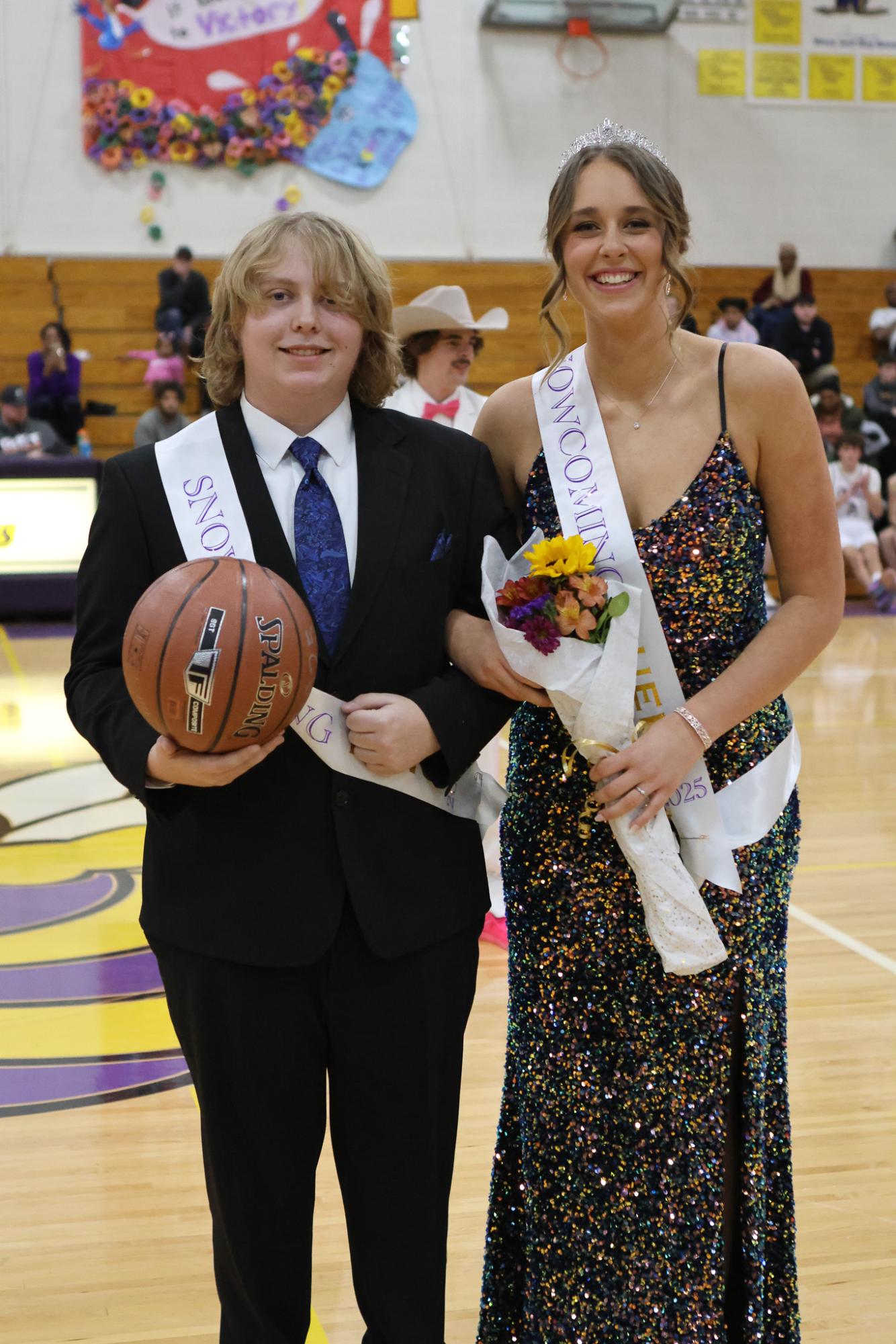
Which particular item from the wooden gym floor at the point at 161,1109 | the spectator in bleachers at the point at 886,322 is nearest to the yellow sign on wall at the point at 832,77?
the spectator in bleachers at the point at 886,322

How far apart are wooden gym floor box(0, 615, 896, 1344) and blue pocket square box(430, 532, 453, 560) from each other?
4.54 ft

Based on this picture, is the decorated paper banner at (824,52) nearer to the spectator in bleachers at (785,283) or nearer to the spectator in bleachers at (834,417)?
the spectator in bleachers at (785,283)

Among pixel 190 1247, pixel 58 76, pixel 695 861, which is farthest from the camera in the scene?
pixel 58 76

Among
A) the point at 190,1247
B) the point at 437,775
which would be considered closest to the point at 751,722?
the point at 437,775

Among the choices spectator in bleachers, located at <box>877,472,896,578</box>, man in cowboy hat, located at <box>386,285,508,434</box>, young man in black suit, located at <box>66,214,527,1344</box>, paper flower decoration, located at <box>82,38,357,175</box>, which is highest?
paper flower decoration, located at <box>82,38,357,175</box>

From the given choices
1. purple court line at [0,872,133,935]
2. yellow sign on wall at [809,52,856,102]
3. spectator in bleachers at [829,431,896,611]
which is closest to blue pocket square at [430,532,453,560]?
purple court line at [0,872,133,935]

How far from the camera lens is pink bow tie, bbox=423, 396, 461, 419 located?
4.52 m

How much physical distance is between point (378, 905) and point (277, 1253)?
521 millimetres

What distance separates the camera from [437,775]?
1891 millimetres

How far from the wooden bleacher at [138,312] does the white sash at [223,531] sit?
11.4 meters

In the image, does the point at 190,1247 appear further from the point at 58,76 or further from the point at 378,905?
the point at 58,76

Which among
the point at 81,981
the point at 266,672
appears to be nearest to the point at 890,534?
the point at 81,981

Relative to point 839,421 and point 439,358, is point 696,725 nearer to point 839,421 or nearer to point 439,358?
point 439,358

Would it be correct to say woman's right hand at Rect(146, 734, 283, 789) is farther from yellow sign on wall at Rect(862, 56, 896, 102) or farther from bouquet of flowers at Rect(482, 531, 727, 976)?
yellow sign on wall at Rect(862, 56, 896, 102)
